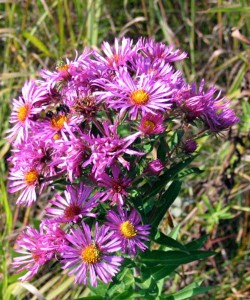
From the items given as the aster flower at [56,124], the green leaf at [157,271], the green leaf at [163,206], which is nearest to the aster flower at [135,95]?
the aster flower at [56,124]

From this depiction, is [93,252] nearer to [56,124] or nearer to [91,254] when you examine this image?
[91,254]

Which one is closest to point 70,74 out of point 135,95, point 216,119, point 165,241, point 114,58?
point 114,58

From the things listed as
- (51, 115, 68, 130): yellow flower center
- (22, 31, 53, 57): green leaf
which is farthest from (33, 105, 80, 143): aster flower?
(22, 31, 53, 57): green leaf

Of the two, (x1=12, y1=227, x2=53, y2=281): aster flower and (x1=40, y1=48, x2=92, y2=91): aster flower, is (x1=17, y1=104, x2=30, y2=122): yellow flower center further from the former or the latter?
(x1=12, y1=227, x2=53, y2=281): aster flower

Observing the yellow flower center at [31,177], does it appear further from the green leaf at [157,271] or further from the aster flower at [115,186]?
the green leaf at [157,271]

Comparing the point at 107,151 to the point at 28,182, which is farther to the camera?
the point at 28,182

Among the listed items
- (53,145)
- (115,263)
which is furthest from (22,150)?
(115,263)

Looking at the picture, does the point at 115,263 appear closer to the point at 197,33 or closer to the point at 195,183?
the point at 195,183
